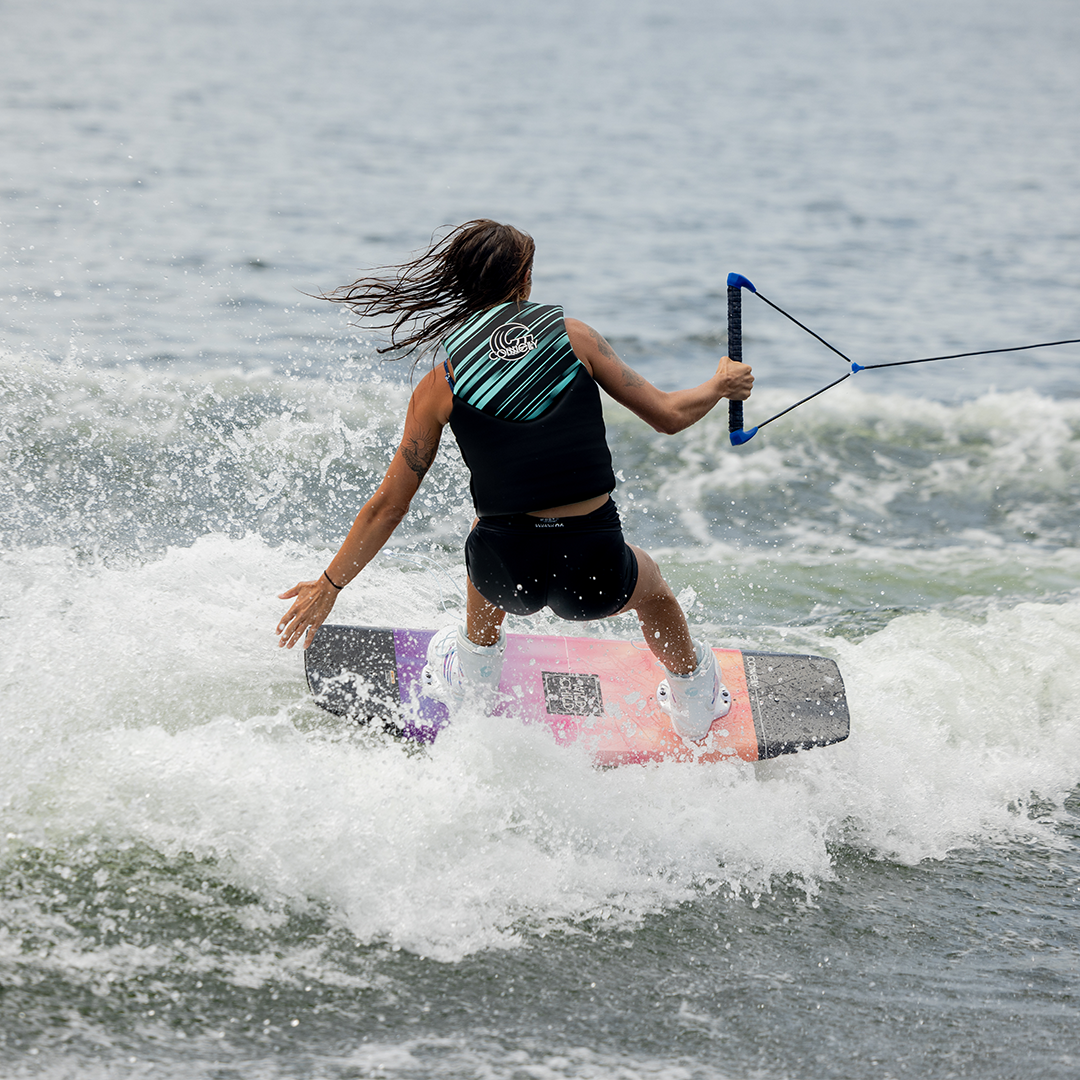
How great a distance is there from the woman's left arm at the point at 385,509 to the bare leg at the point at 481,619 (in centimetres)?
41

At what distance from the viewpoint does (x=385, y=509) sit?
3664 millimetres

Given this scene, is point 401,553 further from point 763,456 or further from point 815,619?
point 763,456

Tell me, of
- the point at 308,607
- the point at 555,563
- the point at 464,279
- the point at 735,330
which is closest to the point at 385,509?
the point at 308,607

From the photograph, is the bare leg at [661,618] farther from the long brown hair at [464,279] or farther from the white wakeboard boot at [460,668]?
the long brown hair at [464,279]

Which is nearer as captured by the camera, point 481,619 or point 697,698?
point 481,619

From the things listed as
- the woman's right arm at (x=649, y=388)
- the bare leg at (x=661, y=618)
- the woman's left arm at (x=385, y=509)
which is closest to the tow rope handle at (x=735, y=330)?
the woman's right arm at (x=649, y=388)

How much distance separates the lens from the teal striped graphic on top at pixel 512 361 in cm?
338

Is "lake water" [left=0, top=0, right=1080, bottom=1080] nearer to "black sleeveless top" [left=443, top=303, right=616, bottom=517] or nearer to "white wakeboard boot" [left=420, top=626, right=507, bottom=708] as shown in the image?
"white wakeboard boot" [left=420, top=626, right=507, bottom=708]

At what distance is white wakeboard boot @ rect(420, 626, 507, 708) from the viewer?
13.8 feet

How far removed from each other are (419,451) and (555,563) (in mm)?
560

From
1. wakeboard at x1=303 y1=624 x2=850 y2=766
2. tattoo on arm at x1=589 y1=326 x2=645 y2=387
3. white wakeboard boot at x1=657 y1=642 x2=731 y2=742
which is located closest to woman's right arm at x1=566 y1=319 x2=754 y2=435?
tattoo on arm at x1=589 y1=326 x2=645 y2=387

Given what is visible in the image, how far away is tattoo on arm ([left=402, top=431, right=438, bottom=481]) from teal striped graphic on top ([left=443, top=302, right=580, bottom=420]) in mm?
220

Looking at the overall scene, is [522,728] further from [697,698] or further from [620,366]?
[620,366]

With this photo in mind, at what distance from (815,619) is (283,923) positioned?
3909mm
